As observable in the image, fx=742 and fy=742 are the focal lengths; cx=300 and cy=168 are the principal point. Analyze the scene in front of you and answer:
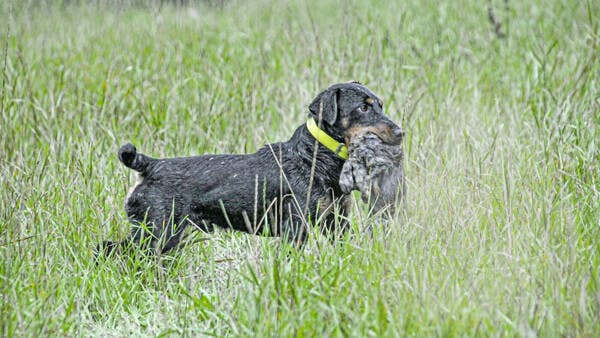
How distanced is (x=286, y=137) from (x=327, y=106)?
2070 mm

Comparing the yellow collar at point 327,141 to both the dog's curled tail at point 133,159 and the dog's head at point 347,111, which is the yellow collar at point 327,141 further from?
the dog's curled tail at point 133,159

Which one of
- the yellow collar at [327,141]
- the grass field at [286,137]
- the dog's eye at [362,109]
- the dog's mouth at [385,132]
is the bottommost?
the grass field at [286,137]

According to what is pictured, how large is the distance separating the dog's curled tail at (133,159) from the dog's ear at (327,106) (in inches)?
42.9

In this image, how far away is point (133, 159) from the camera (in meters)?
4.55

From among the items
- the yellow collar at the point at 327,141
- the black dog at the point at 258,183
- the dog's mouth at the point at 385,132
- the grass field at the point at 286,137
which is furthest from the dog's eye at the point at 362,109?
the grass field at the point at 286,137

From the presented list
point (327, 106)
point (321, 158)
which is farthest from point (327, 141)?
point (327, 106)

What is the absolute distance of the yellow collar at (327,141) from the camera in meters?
4.56

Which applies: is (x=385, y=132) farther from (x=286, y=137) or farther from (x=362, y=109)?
(x=286, y=137)

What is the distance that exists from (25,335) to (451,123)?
390cm

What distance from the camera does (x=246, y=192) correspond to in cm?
462

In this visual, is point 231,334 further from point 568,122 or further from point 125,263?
point 568,122

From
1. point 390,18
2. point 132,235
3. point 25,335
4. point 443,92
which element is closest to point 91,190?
point 132,235

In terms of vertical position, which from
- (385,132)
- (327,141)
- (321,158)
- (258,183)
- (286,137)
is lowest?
(286,137)

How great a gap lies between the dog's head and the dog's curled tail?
3.58 feet
